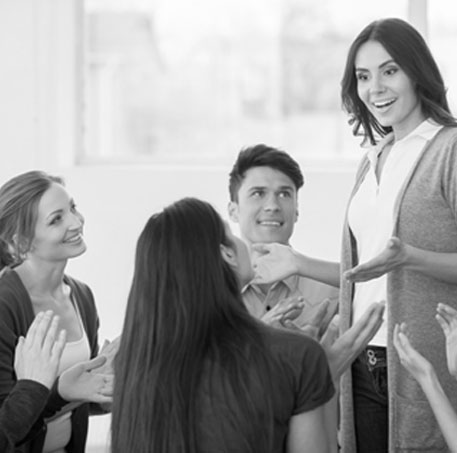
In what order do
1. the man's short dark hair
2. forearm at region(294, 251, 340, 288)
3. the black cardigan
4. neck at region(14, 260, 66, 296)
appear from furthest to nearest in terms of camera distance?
the man's short dark hair < neck at region(14, 260, 66, 296) < forearm at region(294, 251, 340, 288) < the black cardigan

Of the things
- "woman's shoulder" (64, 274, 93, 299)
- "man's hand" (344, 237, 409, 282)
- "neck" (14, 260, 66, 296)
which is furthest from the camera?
"woman's shoulder" (64, 274, 93, 299)

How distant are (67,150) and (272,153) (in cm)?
129

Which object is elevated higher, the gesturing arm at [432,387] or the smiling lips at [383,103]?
the smiling lips at [383,103]

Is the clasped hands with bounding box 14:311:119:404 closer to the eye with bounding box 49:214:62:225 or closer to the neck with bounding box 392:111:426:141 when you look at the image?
the eye with bounding box 49:214:62:225

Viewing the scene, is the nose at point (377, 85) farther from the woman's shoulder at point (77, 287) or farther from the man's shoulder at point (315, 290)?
the woman's shoulder at point (77, 287)

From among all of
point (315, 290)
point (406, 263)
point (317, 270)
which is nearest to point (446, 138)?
point (406, 263)

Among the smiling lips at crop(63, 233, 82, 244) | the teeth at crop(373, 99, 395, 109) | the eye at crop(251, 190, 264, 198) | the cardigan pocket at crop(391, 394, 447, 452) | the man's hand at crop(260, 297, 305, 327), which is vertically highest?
the teeth at crop(373, 99, 395, 109)

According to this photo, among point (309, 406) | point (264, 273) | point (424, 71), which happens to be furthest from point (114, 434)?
point (424, 71)

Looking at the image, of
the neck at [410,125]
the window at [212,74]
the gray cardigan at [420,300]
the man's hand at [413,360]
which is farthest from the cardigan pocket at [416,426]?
the window at [212,74]

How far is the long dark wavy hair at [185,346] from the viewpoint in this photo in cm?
172

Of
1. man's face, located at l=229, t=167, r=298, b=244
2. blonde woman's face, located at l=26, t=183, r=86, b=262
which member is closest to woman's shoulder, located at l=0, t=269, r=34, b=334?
blonde woman's face, located at l=26, t=183, r=86, b=262

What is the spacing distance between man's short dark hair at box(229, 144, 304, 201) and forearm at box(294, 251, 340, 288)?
487 millimetres

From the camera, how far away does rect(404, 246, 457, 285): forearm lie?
2.17 metres

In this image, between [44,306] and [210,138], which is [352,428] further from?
[210,138]
